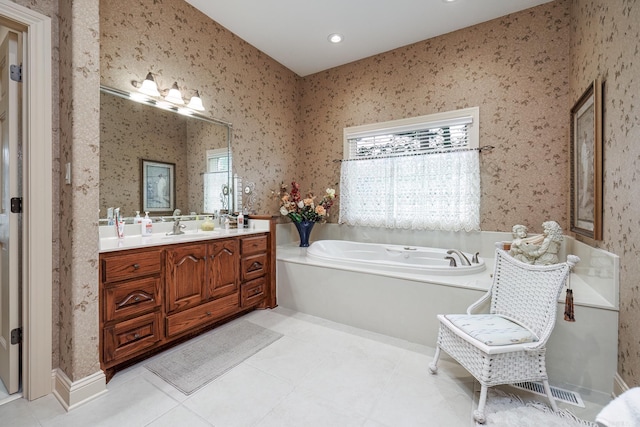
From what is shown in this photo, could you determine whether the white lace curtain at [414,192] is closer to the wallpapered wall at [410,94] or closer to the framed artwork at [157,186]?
the wallpapered wall at [410,94]

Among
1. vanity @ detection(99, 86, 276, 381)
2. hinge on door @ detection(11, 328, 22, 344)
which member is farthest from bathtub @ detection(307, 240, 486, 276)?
hinge on door @ detection(11, 328, 22, 344)

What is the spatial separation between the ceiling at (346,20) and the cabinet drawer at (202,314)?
267 cm

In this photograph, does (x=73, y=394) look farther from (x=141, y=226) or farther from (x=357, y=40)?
(x=357, y=40)

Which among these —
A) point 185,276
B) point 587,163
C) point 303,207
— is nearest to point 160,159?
point 185,276

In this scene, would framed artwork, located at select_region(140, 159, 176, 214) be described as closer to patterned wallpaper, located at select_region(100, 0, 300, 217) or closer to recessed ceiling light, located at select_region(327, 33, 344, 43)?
patterned wallpaper, located at select_region(100, 0, 300, 217)

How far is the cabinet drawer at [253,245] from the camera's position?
2560 millimetres

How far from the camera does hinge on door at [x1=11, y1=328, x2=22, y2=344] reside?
160 cm

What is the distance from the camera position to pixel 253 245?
266cm

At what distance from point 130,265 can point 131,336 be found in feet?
1.49

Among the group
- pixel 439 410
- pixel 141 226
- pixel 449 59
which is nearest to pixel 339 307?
pixel 439 410

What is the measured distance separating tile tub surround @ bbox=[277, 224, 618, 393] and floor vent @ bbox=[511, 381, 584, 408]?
56 mm

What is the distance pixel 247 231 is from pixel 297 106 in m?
2.22

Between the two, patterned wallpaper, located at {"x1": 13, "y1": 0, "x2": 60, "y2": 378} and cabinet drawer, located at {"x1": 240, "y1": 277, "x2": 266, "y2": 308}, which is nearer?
patterned wallpaper, located at {"x1": 13, "y1": 0, "x2": 60, "y2": 378}

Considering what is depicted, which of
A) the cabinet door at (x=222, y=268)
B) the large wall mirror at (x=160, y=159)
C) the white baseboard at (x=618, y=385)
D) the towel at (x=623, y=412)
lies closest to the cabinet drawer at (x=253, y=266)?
the cabinet door at (x=222, y=268)
